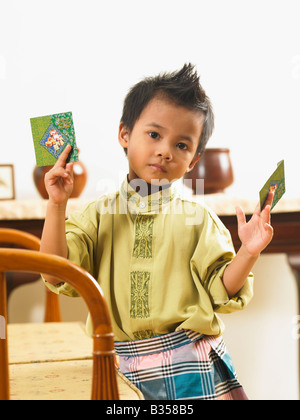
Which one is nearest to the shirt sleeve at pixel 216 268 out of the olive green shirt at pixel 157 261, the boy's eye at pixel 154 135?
the olive green shirt at pixel 157 261

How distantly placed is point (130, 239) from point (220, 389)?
0.20m

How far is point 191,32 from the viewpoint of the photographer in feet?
2.76

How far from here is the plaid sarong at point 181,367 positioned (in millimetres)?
605

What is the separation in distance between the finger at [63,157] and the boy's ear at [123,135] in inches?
3.4

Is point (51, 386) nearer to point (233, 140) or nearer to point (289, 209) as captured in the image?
point (233, 140)

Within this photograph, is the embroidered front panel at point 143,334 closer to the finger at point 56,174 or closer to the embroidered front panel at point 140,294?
the embroidered front panel at point 140,294

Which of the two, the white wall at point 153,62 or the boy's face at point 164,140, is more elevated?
the white wall at point 153,62

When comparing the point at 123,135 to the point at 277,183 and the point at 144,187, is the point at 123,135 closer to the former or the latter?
the point at 144,187

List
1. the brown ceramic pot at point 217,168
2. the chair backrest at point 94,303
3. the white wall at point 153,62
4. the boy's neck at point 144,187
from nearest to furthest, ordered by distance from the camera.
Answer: the chair backrest at point 94,303, the boy's neck at point 144,187, the white wall at point 153,62, the brown ceramic pot at point 217,168

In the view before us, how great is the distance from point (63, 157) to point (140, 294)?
0.56 feet

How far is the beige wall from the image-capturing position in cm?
145

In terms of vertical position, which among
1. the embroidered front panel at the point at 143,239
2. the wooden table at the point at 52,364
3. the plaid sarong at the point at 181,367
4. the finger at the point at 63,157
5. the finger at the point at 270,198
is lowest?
the wooden table at the point at 52,364

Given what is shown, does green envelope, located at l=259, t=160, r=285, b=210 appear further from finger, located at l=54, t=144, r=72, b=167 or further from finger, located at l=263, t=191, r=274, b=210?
finger, located at l=54, t=144, r=72, b=167

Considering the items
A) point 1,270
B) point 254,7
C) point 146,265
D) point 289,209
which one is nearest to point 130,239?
point 146,265
